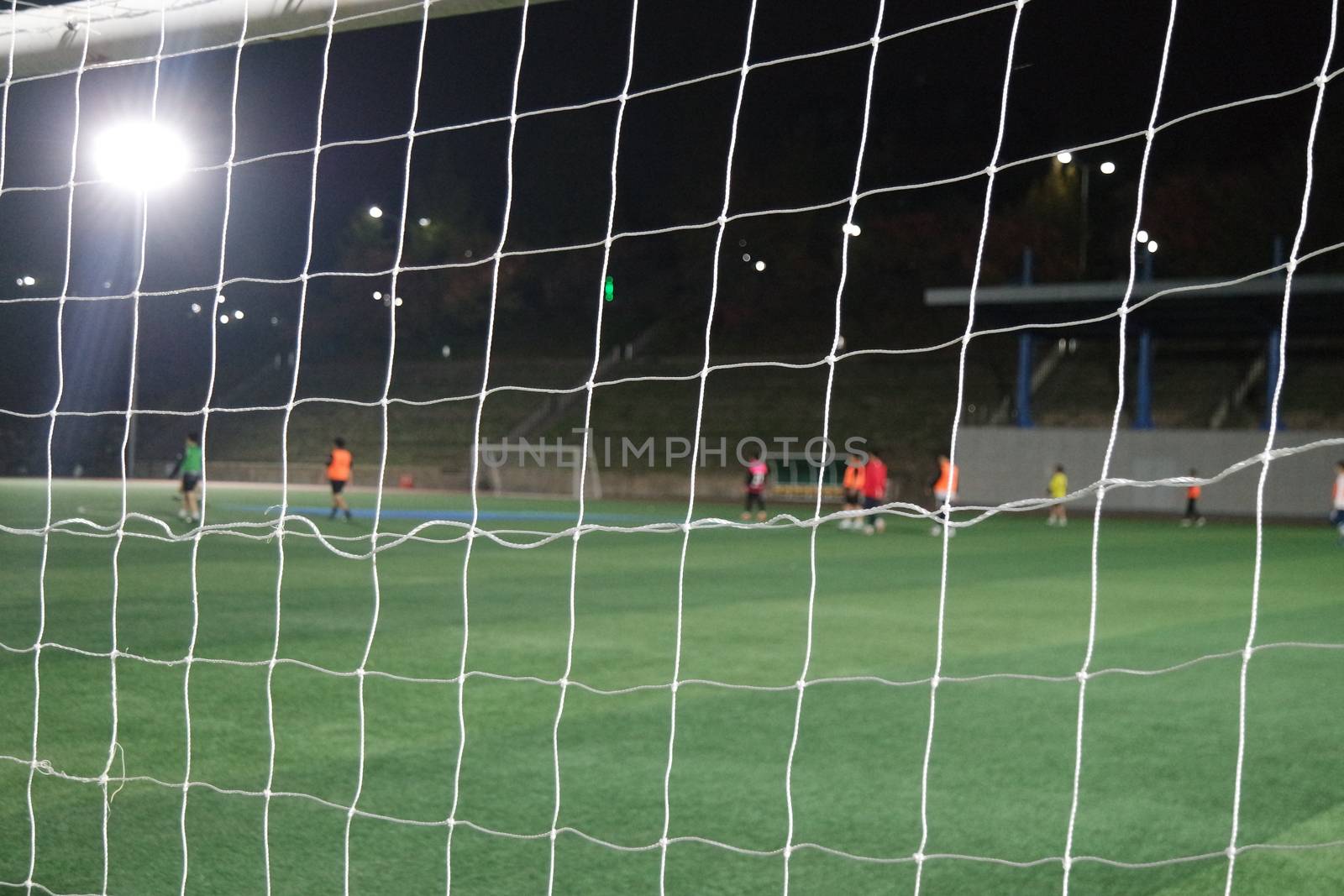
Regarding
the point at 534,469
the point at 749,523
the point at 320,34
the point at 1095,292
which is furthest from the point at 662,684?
the point at 534,469

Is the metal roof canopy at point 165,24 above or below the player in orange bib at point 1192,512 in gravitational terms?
above

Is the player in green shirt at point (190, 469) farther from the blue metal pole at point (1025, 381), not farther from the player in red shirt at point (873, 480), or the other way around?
the blue metal pole at point (1025, 381)

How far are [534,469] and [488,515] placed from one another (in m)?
15.4

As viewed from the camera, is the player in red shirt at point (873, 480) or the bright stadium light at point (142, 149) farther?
the player in red shirt at point (873, 480)

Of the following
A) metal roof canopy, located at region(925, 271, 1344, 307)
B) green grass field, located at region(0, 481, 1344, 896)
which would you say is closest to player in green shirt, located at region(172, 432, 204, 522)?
green grass field, located at region(0, 481, 1344, 896)

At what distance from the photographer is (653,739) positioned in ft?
18.7

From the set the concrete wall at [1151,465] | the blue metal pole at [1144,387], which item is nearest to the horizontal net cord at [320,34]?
the concrete wall at [1151,465]

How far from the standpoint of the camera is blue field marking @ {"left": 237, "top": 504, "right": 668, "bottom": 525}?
23172 millimetres

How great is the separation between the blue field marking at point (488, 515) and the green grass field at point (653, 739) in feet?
37.4

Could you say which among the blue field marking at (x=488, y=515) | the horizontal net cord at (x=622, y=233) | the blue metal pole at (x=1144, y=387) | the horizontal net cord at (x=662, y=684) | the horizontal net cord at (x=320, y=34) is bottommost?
the horizontal net cord at (x=662, y=684)

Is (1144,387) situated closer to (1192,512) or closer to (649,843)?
(1192,512)

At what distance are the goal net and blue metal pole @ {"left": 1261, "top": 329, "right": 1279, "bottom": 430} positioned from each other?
0.49 meters

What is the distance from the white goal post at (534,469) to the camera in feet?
123

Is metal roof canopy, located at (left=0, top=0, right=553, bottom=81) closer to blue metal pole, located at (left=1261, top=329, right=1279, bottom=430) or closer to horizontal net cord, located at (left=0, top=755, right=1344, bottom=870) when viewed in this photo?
horizontal net cord, located at (left=0, top=755, right=1344, bottom=870)
